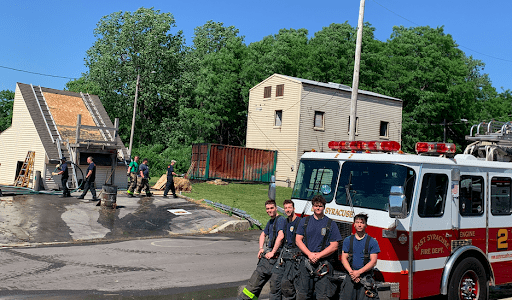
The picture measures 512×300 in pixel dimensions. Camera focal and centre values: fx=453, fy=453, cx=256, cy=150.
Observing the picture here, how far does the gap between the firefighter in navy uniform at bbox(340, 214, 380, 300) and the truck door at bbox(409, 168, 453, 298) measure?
40.7 inches

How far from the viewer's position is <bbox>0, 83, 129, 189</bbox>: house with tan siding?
22.9 m

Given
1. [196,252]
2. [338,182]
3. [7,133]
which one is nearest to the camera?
[338,182]

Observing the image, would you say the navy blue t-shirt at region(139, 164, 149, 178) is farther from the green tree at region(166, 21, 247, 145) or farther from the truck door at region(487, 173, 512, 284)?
the green tree at region(166, 21, 247, 145)

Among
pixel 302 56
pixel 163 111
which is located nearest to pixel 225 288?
pixel 302 56

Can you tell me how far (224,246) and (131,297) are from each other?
5768mm

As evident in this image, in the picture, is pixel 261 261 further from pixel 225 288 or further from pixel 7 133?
pixel 7 133

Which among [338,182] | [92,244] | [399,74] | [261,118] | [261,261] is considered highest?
[399,74]

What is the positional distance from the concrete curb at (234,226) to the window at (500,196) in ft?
32.8

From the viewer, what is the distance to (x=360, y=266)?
6.15 metres

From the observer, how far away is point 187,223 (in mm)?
16625

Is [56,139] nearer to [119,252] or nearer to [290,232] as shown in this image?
[119,252]

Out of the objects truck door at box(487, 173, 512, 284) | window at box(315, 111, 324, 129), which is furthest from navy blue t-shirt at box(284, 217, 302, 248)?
window at box(315, 111, 324, 129)

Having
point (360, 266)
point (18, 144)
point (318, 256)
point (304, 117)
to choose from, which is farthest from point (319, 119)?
point (360, 266)

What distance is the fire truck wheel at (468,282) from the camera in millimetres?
7258
